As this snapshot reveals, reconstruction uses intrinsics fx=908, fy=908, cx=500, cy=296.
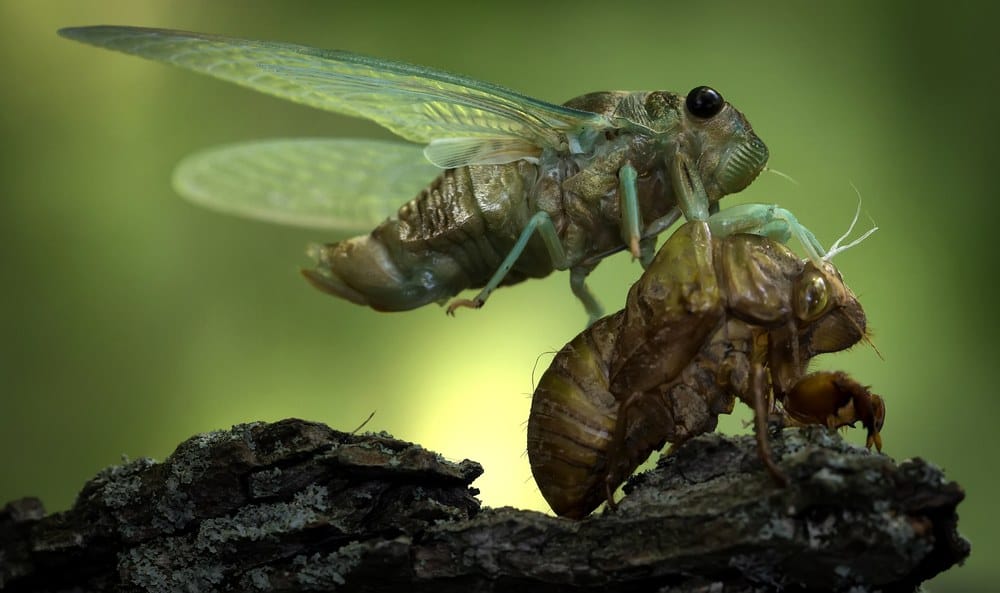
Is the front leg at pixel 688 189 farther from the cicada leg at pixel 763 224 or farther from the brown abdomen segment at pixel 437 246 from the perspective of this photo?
the brown abdomen segment at pixel 437 246

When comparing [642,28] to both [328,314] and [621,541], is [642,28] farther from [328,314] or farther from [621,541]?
[621,541]

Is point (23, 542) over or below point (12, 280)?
below

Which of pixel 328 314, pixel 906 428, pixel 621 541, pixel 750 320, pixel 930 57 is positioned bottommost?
pixel 621 541

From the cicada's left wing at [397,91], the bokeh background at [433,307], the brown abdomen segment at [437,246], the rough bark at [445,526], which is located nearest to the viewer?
the rough bark at [445,526]


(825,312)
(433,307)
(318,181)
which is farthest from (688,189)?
(433,307)

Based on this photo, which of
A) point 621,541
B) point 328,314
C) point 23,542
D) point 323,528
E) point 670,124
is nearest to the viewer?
point 621,541

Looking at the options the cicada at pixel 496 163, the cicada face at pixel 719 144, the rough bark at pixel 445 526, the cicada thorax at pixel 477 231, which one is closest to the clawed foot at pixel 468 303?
the cicada at pixel 496 163

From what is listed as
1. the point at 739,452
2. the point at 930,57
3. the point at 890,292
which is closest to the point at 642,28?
the point at 930,57
